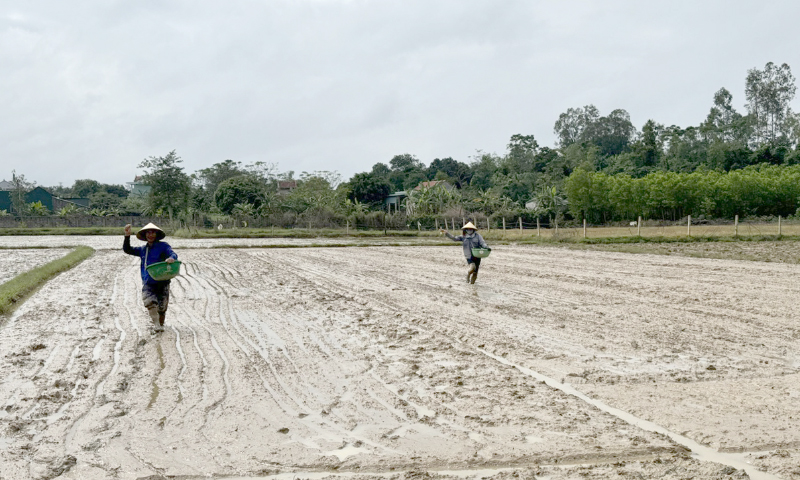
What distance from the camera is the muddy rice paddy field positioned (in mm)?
4238

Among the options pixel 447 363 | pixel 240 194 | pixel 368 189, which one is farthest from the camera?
pixel 368 189

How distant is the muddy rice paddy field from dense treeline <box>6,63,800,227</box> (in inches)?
1704

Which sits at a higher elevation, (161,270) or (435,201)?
(435,201)

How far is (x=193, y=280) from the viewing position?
1603 centimetres

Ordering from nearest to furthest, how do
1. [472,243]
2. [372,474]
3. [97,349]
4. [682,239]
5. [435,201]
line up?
[372,474] → [97,349] → [472,243] → [682,239] → [435,201]

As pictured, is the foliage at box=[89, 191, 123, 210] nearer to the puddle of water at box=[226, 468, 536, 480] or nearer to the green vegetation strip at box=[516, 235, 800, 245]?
the green vegetation strip at box=[516, 235, 800, 245]

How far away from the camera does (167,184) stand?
50562 millimetres

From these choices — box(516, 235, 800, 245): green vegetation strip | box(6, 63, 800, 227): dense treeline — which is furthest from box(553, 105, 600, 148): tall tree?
box(516, 235, 800, 245): green vegetation strip

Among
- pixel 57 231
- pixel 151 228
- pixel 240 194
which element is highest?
pixel 240 194

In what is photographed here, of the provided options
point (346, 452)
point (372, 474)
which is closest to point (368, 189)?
point (346, 452)

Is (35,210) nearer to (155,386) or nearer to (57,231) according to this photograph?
(57,231)

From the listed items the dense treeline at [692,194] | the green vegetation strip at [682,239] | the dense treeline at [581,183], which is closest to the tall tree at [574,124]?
the dense treeline at [581,183]

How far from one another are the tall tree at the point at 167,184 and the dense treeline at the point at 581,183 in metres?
0.08

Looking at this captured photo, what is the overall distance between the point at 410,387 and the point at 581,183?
59546mm
